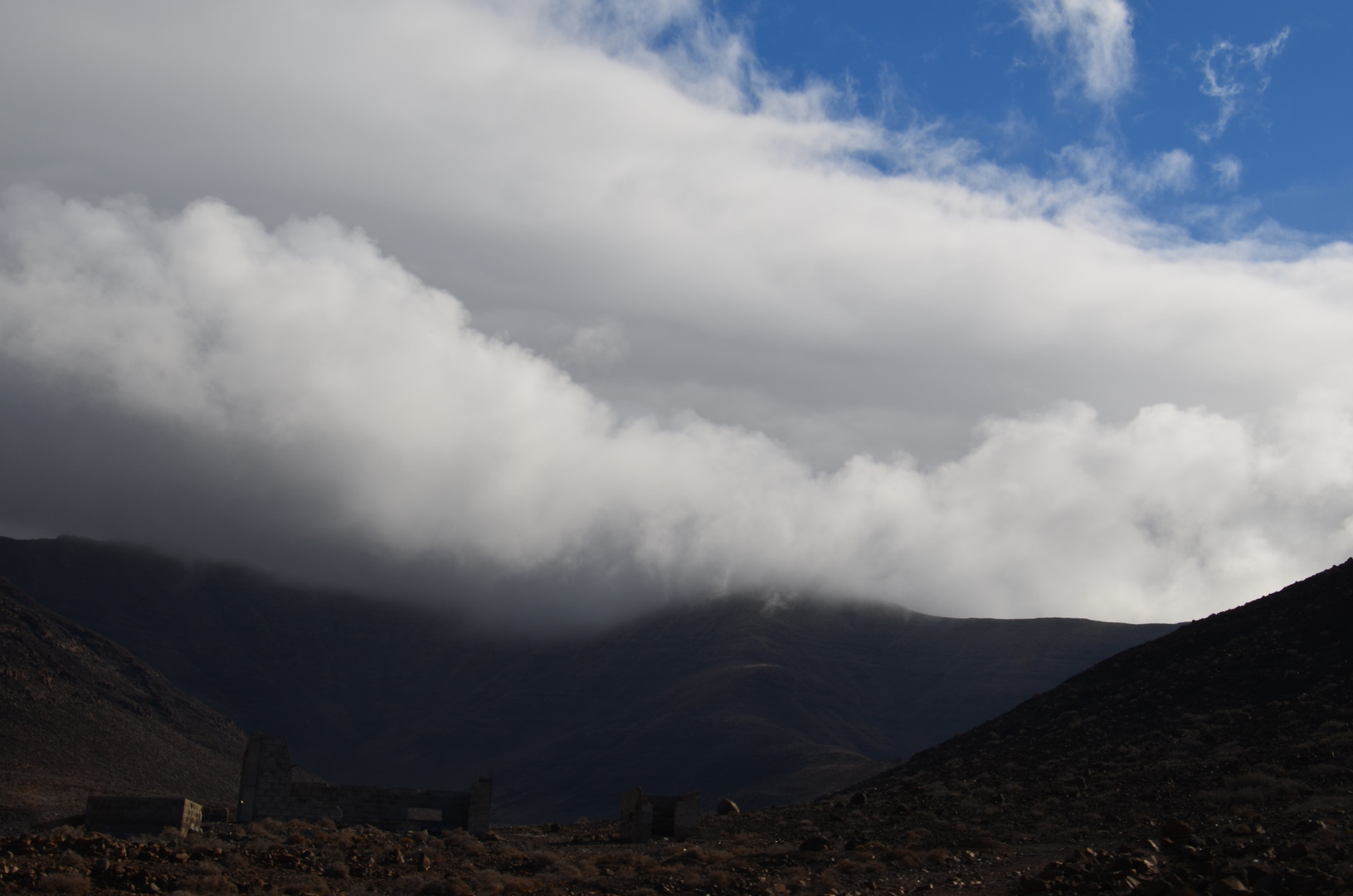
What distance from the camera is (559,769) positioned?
361 ft

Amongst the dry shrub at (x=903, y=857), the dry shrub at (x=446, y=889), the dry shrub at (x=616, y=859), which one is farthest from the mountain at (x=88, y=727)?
the dry shrub at (x=903, y=857)

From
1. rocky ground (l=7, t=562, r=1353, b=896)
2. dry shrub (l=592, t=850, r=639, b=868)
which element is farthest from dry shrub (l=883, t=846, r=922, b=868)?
dry shrub (l=592, t=850, r=639, b=868)

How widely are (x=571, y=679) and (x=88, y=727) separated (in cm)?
7011

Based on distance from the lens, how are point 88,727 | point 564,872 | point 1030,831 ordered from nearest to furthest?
1. point 564,872
2. point 1030,831
3. point 88,727

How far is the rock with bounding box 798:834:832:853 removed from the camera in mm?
27766

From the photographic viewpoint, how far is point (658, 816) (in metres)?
36.2

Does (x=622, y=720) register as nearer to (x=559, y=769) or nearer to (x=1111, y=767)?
(x=559, y=769)

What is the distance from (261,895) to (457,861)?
6281 millimetres

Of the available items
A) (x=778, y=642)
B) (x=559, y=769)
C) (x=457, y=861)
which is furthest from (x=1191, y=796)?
(x=778, y=642)

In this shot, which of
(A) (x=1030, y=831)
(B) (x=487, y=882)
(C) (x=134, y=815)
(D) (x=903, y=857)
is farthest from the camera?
(C) (x=134, y=815)

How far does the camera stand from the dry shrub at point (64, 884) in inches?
739

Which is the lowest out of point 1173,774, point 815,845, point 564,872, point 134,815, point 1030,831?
point 134,815

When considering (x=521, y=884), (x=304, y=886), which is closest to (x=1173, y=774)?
(x=521, y=884)

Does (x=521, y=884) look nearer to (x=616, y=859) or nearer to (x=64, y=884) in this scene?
(x=616, y=859)
